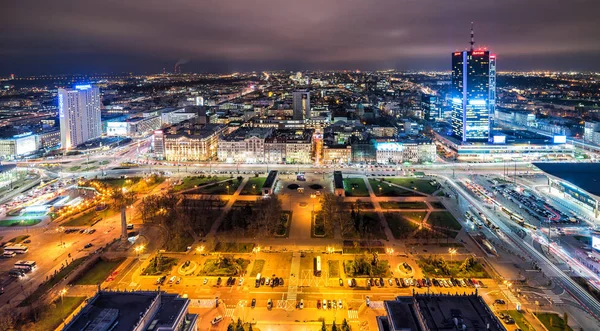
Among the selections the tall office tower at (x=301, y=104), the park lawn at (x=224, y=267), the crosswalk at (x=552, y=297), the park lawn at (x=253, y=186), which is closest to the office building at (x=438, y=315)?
the crosswalk at (x=552, y=297)

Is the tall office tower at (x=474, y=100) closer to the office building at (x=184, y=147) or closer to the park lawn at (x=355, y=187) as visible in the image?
the park lawn at (x=355, y=187)

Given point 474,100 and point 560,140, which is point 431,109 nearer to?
point 474,100

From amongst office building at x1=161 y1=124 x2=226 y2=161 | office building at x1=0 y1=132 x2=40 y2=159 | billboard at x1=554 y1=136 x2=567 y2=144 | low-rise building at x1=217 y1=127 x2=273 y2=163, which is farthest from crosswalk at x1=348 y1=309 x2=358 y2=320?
office building at x1=0 y1=132 x2=40 y2=159

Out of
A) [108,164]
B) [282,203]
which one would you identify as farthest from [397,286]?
[108,164]

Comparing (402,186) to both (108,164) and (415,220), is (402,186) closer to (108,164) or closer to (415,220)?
(415,220)

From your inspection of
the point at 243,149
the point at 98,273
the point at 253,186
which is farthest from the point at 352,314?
the point at 243,149
